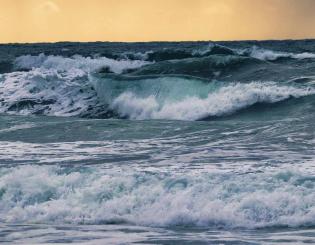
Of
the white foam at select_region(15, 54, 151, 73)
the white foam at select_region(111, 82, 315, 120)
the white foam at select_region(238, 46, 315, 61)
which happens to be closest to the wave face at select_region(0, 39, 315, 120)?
the white foam at select_region(111, 82, 315, 120)

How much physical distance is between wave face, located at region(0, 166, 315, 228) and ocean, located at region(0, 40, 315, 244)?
0.01 meters

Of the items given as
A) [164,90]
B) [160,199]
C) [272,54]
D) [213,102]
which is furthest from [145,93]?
[272,54]

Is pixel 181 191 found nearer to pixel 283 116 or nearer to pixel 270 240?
pixel 270 240

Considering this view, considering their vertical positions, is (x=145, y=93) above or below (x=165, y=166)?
below

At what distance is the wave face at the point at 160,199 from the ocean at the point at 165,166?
14 millimetres

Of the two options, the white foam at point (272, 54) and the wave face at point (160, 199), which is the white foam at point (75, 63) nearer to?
the white foam at point (272, 54)

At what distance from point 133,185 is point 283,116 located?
862cm

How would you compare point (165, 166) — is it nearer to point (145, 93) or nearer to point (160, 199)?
point (160, 199)

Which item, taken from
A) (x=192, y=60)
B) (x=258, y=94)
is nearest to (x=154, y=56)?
(x=192, y=60)

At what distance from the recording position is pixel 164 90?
842 inches

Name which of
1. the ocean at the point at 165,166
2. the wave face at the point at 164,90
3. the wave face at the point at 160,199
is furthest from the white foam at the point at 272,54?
the wave face at the point at 160,199

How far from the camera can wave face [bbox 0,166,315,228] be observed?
8.03 meters

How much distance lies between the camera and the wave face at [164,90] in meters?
19.4

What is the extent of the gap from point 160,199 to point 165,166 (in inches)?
72.2
